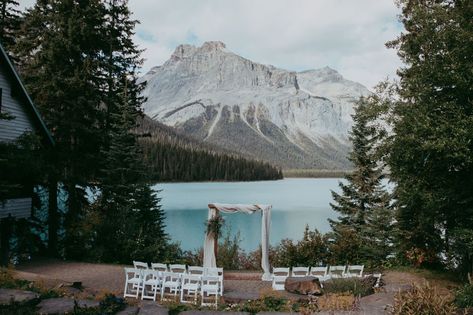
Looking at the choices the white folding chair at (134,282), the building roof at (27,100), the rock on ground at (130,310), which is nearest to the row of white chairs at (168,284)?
the white folding chair at (134,282)

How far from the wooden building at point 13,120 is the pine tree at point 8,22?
448cm

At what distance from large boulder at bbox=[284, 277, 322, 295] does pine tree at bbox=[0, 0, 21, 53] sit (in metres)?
19.7

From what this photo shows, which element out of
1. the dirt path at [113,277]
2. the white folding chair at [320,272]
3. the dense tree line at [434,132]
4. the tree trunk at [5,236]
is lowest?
the dirt path at [113,277]

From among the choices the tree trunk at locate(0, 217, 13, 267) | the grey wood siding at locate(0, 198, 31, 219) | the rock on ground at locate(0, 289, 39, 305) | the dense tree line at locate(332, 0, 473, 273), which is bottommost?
the tree trunk at locate(0, 217, 13, 267)

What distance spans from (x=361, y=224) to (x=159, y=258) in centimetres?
1225

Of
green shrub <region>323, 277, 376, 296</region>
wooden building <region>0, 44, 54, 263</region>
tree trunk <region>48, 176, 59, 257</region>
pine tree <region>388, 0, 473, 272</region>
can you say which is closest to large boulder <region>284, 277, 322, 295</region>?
green shrub <region>323, 277, 376, 296</region>

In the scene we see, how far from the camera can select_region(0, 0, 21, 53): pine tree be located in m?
25.7

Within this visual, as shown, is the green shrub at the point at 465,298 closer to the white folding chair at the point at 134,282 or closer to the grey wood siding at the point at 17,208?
the white folding chair at the point at 134,282

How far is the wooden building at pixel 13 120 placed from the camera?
70.6ft

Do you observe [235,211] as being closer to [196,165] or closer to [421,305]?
[421,305]

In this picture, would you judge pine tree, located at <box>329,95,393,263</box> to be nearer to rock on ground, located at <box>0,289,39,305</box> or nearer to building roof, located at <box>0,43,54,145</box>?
building roof, located at <box>0,43,54,145</box>

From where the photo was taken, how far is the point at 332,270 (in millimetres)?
19125

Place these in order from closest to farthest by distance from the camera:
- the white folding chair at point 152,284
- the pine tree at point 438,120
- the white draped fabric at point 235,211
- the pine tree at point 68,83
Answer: the white folding chair at point 152,284 < the pine tree at point 438,120 < the white draped fabric at point 235,211 < the pine tree at point 68,83

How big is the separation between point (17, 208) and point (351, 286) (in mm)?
15387
